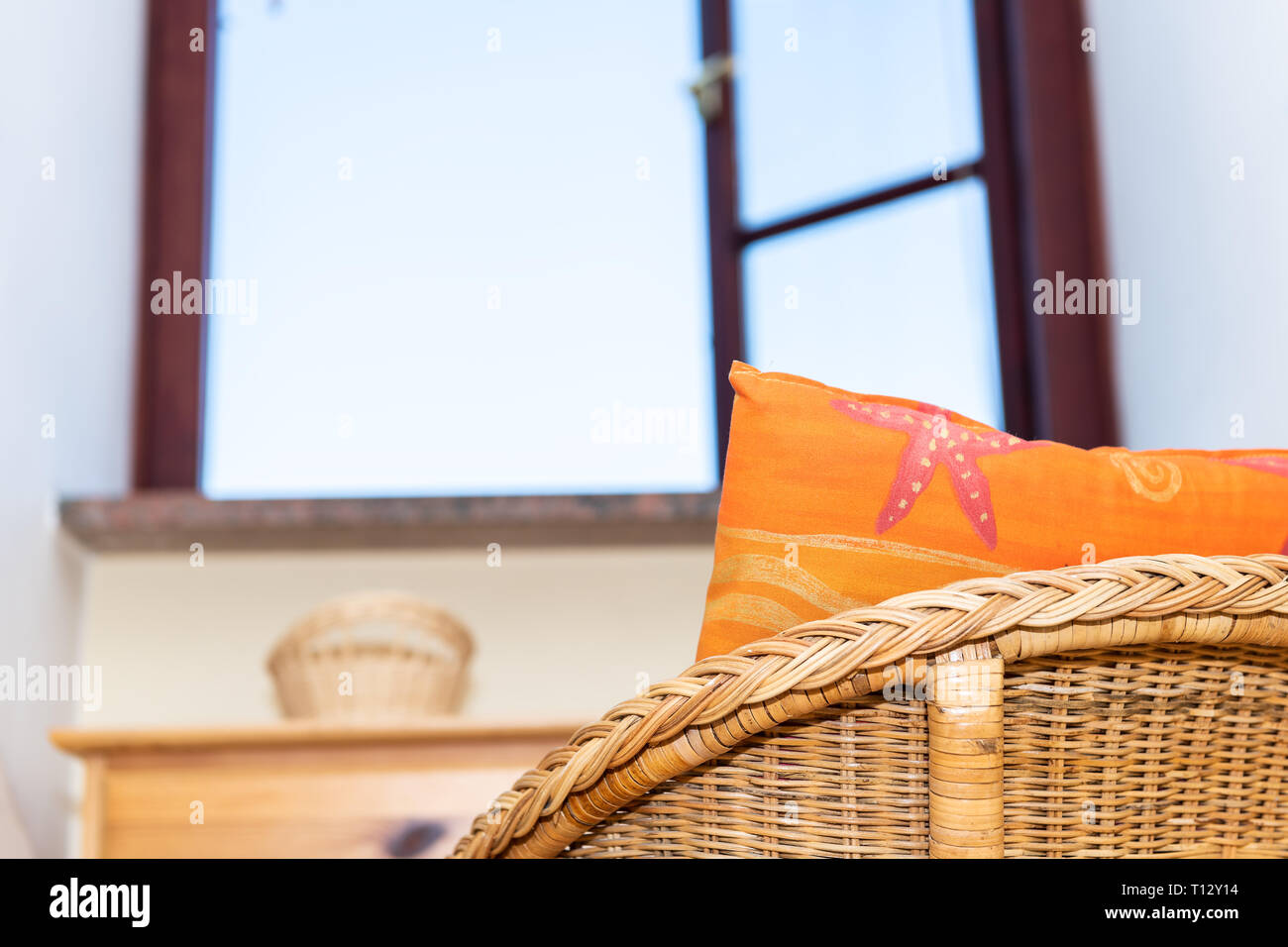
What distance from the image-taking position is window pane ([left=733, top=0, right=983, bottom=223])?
2135 mm

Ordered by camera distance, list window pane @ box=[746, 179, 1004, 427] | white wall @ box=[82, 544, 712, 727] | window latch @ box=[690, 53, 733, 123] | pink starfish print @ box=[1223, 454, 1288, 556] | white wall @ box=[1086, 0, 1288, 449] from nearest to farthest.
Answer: pink starfish print @ box=[1223, 454, 1288, 556] → white wall @ box=[1086, 0, 1288, 449] → white wall @ box=[82, 544, 712, 727] → window pane @ box=[746, 179, 1004, 427] → window latch @ box=[690, 53, 733, 123]

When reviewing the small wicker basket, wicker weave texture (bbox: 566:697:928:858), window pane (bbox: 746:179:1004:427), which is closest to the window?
window pane (bbox: 746:179:1004:427)

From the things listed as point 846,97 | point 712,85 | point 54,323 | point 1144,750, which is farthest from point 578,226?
point 1144,750

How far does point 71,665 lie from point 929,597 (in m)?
1.69

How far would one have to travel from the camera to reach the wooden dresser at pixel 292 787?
1.41 m

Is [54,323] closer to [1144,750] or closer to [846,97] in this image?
[846,97]

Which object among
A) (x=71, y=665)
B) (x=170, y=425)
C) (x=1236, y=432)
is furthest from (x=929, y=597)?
(x=170, y=425)

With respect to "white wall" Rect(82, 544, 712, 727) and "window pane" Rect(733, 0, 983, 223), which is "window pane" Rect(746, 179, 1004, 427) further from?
"white wall" Rect(82, 544, 712, 727)

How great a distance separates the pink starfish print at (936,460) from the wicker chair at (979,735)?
7 cm

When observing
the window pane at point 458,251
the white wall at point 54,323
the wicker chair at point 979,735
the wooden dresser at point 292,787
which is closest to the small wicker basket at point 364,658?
the wooden dresser at point 292,787

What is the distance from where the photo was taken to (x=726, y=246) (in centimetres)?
227

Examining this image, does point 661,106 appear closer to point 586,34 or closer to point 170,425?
point 586,34

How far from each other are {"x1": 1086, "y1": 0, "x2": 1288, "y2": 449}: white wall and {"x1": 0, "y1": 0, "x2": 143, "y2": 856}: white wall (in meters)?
1.61

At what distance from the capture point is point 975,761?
535mm
